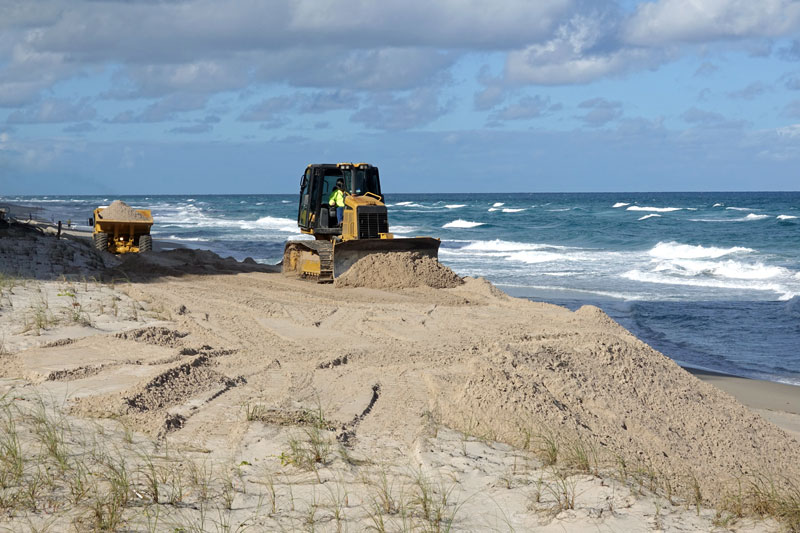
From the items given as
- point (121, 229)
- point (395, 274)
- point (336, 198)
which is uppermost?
point (336, 198)

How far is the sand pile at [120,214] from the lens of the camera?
18.4 meters

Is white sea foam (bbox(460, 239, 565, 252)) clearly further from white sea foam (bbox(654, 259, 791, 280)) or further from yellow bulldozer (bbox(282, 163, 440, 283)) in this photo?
yellow bulldozer (bbox(282, 163, 440, 283))

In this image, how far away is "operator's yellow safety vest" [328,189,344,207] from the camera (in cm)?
1531

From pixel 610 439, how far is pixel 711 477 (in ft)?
2.35

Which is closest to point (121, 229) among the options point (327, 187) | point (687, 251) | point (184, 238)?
point (327, 187)

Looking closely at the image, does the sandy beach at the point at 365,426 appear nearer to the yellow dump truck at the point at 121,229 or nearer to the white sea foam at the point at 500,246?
the yellow dump truck at the point at 121,229

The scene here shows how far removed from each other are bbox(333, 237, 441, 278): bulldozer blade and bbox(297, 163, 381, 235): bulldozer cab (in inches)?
50.6

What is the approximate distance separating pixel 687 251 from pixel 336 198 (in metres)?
20.3

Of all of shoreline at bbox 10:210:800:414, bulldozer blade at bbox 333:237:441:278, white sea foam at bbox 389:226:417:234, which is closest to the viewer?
shoreline at bbox 10:210:800:414

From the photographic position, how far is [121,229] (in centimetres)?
1852

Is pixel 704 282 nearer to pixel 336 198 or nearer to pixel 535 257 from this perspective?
pixel 535 257

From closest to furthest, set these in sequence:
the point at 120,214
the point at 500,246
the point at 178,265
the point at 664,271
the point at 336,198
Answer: the point at 336,198 < the point at 178,265 < the point at 120,214 < the point at 664,271 < the point at 500,246

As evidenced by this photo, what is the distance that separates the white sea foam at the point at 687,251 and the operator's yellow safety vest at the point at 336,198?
17.7 meters

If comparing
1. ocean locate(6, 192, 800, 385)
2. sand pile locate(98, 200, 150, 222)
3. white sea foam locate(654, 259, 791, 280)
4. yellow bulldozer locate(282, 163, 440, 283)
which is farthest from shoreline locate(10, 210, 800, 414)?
sand pile locate(98, 200, 150, 222)
